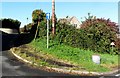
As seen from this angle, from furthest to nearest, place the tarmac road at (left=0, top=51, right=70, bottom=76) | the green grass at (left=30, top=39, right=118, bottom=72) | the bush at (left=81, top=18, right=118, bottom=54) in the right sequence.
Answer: the bush at (left=81, top=18, right=118, bottom=54) < the green grass at (left=30, top=39, right=118, bottom=72) < the tarmac road at (left=0, top=51, right=70, bottom=76)

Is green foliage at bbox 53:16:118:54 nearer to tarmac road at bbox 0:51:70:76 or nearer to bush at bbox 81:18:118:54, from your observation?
bush at bbox 81:18:118:54

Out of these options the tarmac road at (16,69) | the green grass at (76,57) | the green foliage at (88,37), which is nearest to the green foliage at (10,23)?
the green foliage at (88,37)

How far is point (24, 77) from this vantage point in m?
12.9

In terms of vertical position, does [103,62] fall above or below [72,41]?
below

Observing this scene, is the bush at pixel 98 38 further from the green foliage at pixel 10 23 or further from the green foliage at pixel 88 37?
the green foliage at pixel 10 23

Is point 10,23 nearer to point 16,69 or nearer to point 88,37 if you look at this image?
point 88,37

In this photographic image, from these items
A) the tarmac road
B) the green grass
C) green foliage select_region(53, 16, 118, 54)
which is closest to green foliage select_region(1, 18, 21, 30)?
green foliage select_region(53, 16, 118, 54)

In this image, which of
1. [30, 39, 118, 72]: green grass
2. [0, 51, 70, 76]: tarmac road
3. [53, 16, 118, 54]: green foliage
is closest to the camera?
[0, 51, 70, 76]: tarmac road

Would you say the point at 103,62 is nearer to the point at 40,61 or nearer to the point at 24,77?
the point at 40,61

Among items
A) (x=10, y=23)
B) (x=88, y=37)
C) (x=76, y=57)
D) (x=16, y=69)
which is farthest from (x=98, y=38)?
(x=10, y=23)

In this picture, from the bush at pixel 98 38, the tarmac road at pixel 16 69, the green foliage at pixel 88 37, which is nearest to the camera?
the tarmac road at pixel 16 69

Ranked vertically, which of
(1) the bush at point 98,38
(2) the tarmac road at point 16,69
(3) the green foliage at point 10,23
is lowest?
(2) the tarmac road at point 16,69

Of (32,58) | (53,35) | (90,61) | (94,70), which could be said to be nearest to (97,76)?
(94,70)

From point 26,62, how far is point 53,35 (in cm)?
790
